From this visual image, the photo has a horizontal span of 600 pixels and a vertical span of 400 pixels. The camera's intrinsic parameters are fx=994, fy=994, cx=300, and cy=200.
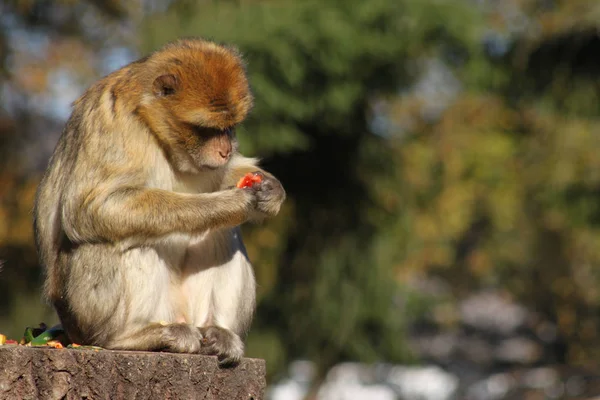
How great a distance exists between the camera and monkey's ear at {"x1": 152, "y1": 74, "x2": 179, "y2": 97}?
5.28 metres

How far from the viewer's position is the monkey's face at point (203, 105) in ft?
17.2

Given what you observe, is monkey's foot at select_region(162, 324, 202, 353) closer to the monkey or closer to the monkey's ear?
the monkey

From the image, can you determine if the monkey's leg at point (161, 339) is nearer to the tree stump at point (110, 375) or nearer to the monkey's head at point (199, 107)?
the tree stump at point (110, 375)

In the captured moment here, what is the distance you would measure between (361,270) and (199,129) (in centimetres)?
1183

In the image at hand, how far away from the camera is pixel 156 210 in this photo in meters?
5.02

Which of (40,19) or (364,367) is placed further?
(364,367)

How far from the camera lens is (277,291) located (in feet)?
56.6

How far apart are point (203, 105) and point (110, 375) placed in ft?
5.12

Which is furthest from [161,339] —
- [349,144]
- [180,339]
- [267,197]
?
[349,144]

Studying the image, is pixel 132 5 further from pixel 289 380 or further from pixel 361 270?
pixel 289 380

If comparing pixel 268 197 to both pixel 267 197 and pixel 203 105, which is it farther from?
pixel 203 105

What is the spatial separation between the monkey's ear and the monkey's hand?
680mm

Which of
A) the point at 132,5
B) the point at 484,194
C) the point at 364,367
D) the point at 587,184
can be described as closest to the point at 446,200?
the point at 484,194

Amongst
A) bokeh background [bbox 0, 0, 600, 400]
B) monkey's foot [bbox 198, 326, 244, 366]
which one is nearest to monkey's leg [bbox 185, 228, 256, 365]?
monkey's foot [bbox 198, 326, 244, 366]
